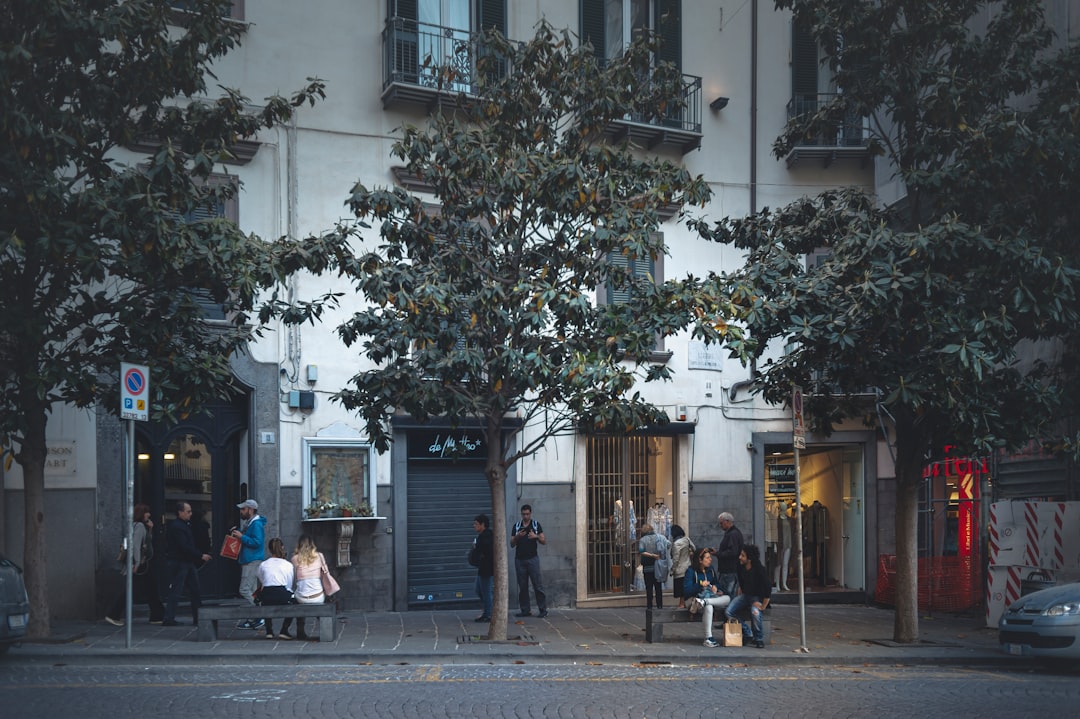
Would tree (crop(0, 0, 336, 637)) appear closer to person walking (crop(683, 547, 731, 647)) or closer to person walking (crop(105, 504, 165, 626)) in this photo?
person walking (crop(105, 504, 165, 626))

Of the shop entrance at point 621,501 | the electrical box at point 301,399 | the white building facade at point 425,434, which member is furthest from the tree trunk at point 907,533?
the electrical box at point 301,399

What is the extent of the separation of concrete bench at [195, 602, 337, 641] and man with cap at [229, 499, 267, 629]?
1207mm

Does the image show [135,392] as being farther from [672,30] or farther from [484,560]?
[672,30]

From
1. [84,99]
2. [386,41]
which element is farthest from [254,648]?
[386,41]

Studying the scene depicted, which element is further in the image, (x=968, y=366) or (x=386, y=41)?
(x=386, y=41)

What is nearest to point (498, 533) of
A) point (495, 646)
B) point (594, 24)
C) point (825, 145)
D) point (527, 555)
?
point (495, 646)

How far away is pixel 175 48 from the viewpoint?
13.7 metres

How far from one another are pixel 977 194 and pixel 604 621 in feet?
27.2

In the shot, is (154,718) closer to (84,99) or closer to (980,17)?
(84,99)

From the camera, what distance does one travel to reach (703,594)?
15.0m

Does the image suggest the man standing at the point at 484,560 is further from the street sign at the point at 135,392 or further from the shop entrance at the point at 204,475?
the street sign at the point at 135,392

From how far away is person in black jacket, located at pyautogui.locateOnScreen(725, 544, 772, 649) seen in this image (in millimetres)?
14828

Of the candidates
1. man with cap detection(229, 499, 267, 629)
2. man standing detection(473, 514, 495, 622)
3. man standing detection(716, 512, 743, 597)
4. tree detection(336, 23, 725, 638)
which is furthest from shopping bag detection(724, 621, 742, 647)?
man with cap detection(229, 499, 267, 629)

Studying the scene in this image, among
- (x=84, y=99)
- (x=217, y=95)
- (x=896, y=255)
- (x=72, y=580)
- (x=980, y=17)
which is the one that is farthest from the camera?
(x=980, y=17)
